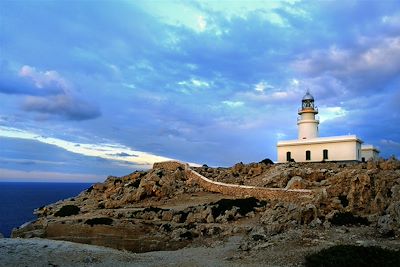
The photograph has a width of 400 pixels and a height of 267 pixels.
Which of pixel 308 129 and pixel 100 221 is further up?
pixel 308 129

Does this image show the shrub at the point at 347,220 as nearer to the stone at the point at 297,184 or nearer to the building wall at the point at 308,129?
the stone at the point at 297,184

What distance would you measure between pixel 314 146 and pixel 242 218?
17933 mm

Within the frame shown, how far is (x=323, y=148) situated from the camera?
3944 cm

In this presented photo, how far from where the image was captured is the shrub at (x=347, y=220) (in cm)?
1857

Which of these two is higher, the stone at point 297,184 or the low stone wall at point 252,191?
the stone at point 297,184

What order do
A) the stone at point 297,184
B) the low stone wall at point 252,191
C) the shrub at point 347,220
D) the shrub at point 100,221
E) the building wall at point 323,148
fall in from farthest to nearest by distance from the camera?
the building wall at point 323,148 → the stone at point 297,184 → the low stone wall at point 252,191 → the shrub at point 100,221 → the shrub at point 347,220

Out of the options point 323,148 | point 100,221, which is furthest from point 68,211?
point 323,148

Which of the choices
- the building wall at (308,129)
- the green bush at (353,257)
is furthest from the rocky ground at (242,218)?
the building wall at (308,129)

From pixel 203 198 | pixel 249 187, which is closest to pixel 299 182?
pixel 249 187

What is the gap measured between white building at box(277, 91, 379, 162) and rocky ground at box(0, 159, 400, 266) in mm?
2611

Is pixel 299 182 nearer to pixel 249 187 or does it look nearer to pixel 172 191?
pixel 249 187

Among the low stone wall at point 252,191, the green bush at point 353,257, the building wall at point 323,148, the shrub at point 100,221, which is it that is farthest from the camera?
the building wall at point 323,148

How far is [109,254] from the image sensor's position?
17.0m

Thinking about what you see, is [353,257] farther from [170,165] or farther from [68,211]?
[170,165]
